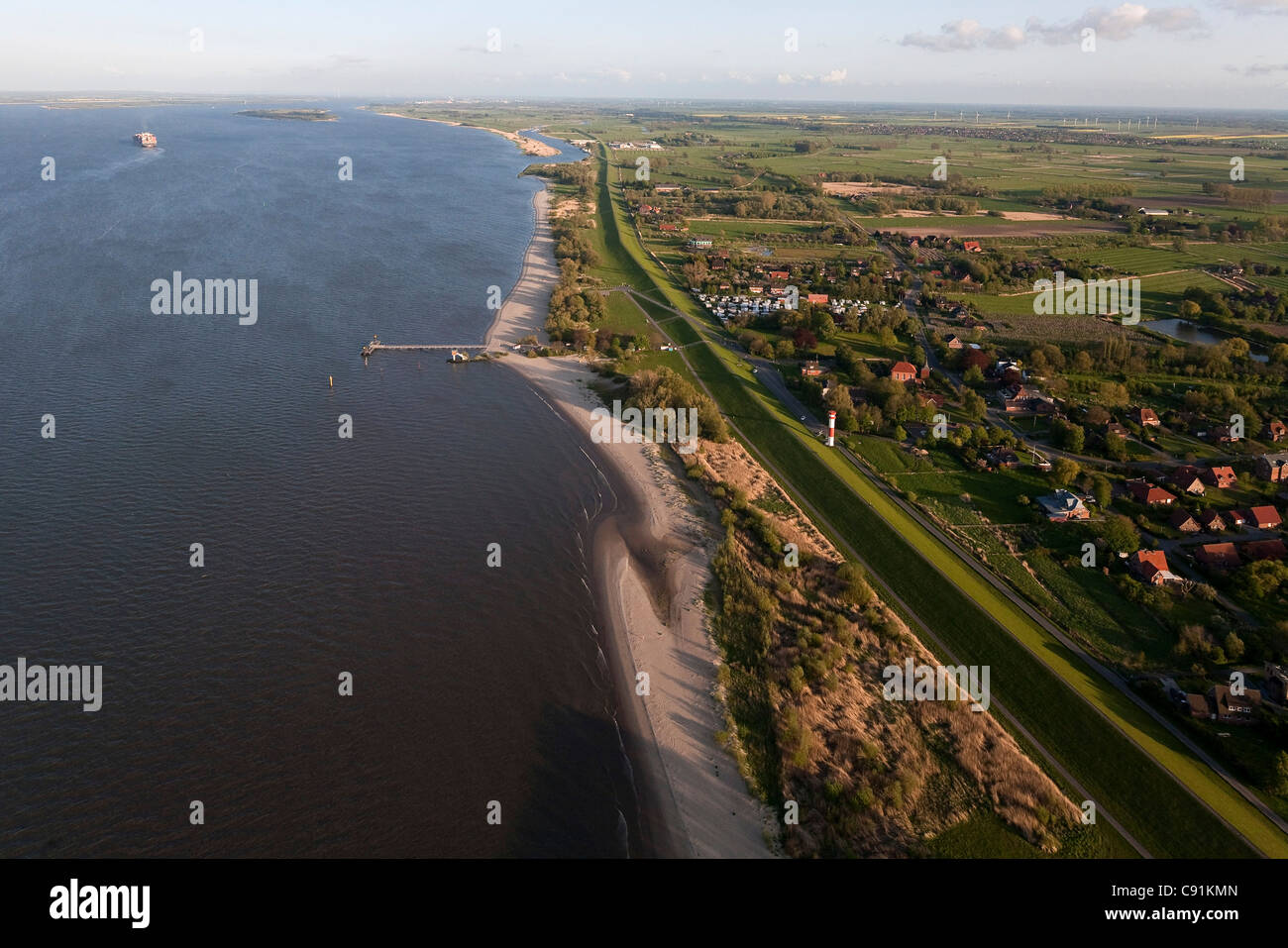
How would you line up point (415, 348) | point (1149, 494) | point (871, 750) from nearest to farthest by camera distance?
1. point (871, 750)
2. point (1149, 494)
3. point (415, 348)

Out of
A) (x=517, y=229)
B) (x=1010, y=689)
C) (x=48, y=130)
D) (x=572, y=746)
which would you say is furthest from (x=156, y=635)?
(x=48, y=130)

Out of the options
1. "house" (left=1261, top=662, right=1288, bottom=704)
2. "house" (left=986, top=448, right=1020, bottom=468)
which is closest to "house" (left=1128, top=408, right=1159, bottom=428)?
"house" (left=986, top=448, right=1020, bottom=468)

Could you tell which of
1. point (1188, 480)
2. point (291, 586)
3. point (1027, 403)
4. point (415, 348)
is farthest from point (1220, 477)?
point (415, 348)

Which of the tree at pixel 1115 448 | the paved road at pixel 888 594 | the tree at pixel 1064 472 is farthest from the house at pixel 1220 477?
the paved road at pixel 888 594

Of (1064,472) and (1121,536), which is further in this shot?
(1064,472)

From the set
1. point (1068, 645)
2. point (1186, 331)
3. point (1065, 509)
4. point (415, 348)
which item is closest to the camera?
point (1068, 645)

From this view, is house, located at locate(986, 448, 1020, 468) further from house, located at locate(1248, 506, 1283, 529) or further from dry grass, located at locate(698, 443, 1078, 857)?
dry grass, located at locate(698, 443, 1078, 857)

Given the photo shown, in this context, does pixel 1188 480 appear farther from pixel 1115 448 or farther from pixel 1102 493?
pixel 1102 493
